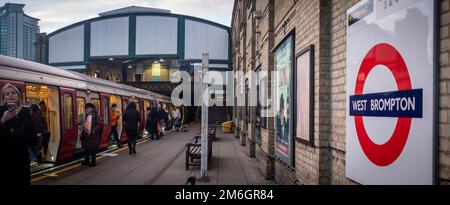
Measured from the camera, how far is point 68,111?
9.41m

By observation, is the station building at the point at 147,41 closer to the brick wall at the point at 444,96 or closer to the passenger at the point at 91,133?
the passenger at the point at 91,133

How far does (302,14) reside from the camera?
5.12 meters

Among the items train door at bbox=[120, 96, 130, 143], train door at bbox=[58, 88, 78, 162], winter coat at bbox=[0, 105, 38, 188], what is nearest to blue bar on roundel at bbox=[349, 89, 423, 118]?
winter coat at bbox=[0, 105, 38, 188]

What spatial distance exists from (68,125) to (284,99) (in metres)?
6.32

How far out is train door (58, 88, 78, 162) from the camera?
29.5ft

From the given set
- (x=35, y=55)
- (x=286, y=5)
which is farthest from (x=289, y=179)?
(x=35, y=55)

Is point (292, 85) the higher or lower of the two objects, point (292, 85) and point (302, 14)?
the lower

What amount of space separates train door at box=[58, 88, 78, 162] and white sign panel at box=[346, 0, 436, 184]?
25.9 ft

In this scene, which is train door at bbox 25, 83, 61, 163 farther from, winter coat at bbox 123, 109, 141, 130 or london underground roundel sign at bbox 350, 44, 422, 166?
london underground roundel sign at bbox 350, 44, 422, 166

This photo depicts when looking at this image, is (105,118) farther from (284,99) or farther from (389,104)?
(389,104)

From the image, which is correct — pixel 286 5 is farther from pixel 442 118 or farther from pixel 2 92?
pixel 2 92

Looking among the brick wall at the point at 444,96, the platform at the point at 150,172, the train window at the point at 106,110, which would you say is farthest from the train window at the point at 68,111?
the brick wall at the point at 444,96

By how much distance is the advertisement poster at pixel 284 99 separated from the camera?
5742mm
